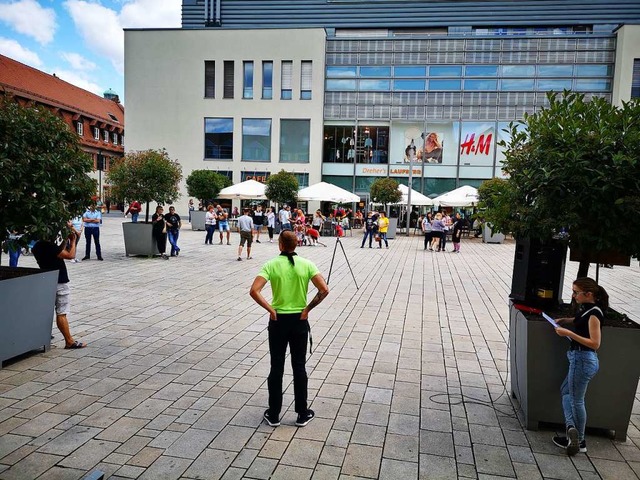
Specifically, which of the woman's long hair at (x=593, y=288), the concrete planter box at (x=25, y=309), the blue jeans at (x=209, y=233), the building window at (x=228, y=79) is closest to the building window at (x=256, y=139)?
the building window at (x=228, y=79)

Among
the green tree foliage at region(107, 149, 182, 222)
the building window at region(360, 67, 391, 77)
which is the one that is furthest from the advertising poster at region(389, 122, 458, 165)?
the green tree foliage at region(107, 149, 182, 222)

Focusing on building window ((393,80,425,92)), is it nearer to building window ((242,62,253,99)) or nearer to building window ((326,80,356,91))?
building window ((326,80,356,91))

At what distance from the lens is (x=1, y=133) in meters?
5.41

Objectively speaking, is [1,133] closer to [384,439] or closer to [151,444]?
[151,444]

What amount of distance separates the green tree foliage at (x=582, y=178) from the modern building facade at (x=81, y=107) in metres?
46.3

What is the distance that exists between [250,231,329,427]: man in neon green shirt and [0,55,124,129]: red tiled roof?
47.6 meters

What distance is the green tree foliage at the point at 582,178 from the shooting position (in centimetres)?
382

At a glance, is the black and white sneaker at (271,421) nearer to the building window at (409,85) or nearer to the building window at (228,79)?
the building window at (409,85)

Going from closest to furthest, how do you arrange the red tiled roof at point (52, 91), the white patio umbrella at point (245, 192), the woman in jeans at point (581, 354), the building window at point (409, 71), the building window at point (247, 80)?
the woman in jeans at point (581, 354)
the white patio umbrella at point (245, 192)
the building window at point (409, 71)
the building window at point (247, 80)
the red tiled roof at point (52, 91)

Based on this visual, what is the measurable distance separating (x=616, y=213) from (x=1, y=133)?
6184 millimetres

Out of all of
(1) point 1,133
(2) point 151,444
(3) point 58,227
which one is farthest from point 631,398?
(1) point 1,133

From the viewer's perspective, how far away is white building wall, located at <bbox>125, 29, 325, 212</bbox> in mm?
41688

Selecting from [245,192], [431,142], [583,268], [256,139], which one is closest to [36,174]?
[583,268]

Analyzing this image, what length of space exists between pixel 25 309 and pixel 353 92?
3919 cm
